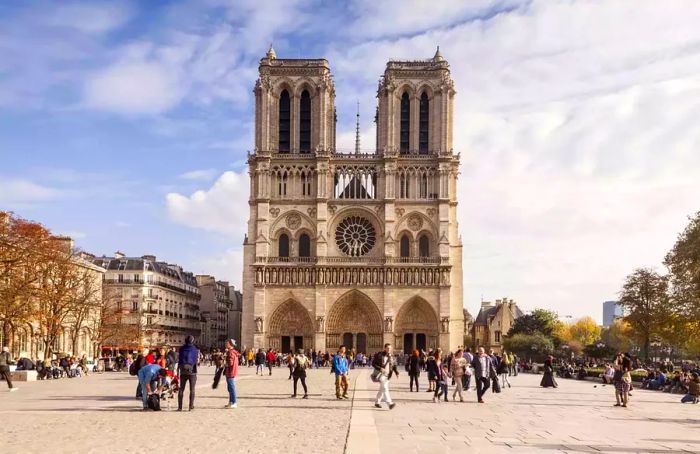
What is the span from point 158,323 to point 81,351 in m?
15.5

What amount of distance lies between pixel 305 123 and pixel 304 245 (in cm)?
1016

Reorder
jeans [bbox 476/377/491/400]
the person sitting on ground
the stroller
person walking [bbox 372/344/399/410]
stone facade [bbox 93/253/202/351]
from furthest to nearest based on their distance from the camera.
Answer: stone facade [bbox 93/253/202/351] → the person sitting on ground → jeans [bbox 476/377/491/400] → person walking [bbox 372/344/399/410] → the stroller

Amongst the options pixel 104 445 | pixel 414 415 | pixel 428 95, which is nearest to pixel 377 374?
pixel 414 415

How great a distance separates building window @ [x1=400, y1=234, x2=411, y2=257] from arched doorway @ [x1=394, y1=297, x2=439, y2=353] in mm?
4000

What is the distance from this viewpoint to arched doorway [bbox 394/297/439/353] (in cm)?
7175

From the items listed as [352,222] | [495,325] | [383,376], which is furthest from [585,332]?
[383,376]

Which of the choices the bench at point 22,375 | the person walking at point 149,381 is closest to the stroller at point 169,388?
the person walking at point 149,381

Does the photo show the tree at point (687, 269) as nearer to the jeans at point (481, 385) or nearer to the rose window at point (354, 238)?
the jeans at point (481, 385)

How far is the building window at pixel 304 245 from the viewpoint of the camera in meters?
73.6

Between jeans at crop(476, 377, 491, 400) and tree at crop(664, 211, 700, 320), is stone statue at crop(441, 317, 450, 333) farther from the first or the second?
jeans at crop(476, 377, 491, 400)

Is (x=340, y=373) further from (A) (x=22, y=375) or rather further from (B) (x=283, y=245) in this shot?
(B) (x=283, y=245)

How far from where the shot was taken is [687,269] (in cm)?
4572

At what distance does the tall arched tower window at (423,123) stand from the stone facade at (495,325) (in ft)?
106

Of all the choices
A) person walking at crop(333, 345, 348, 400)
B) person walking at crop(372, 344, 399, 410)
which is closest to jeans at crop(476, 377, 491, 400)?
person walking at crop(372, 344, 399, 410)
